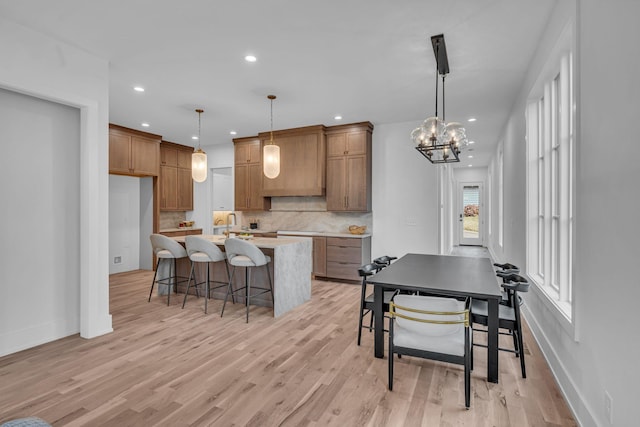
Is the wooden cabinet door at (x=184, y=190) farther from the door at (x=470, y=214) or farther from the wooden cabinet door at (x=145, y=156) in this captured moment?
the door at (x=470, y=214)

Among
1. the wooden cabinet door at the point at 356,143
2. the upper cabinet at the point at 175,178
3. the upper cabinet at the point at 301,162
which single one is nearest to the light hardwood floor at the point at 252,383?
the upper cabinet at the point at 301,162

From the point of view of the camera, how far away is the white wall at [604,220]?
1326mm

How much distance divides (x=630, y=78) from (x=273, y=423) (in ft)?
7.81

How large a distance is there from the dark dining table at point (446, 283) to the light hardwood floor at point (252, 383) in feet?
0.82

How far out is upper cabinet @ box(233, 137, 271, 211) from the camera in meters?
6.66

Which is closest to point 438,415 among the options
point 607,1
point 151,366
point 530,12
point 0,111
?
point 151,366

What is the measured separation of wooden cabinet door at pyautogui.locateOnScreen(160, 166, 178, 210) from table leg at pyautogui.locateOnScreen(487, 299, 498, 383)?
6388 millimetres

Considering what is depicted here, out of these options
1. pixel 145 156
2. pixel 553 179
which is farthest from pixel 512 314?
pixel 145 156

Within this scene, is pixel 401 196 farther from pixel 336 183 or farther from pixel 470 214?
pixel 470 214

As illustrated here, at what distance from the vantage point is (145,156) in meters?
6.42

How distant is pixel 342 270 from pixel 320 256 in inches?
18.1

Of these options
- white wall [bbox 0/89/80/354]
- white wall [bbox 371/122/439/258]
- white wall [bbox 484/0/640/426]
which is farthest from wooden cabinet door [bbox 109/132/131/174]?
white wall [bbox 484/0/640/426]

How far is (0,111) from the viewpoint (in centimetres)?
277

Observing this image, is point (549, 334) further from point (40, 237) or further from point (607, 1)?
point (40, 237)
